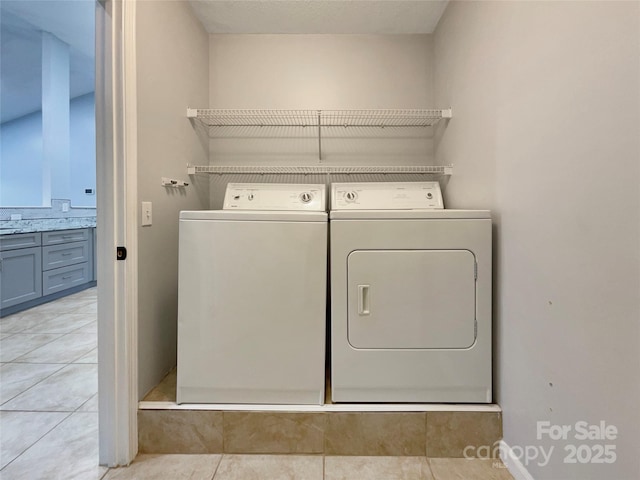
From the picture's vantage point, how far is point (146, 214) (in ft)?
4.70

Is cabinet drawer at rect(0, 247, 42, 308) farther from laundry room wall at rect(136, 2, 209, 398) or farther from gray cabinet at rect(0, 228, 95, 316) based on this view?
laundry room wall at rect(136, 2, 209, 398)

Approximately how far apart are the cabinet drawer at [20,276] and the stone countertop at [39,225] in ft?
0.72

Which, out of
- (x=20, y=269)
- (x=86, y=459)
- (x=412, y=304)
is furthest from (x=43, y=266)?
(x=412, y=304)

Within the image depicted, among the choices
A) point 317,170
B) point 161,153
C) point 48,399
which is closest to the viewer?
point 161,153

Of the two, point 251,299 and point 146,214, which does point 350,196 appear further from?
point 146,214

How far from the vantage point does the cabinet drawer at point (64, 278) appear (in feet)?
11.7

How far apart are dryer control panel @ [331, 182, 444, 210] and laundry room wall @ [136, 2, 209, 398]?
967 millimetres

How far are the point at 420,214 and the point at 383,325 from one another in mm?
536

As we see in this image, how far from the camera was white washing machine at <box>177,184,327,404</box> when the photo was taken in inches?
53.4

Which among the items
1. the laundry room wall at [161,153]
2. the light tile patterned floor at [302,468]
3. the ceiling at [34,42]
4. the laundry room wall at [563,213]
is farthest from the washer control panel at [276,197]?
the ceiling at [34,42]

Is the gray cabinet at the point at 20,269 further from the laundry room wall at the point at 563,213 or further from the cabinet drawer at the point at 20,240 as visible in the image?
the laundry room wall at the point at 563,213

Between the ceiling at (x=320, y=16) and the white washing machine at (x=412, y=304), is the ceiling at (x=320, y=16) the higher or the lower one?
the higher one

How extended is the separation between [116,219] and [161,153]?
1.58 ft

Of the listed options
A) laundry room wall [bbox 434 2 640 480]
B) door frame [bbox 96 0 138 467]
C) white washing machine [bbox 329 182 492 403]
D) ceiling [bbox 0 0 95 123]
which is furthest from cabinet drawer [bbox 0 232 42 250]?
laundry room wall [bbox 434 2 640 480]
